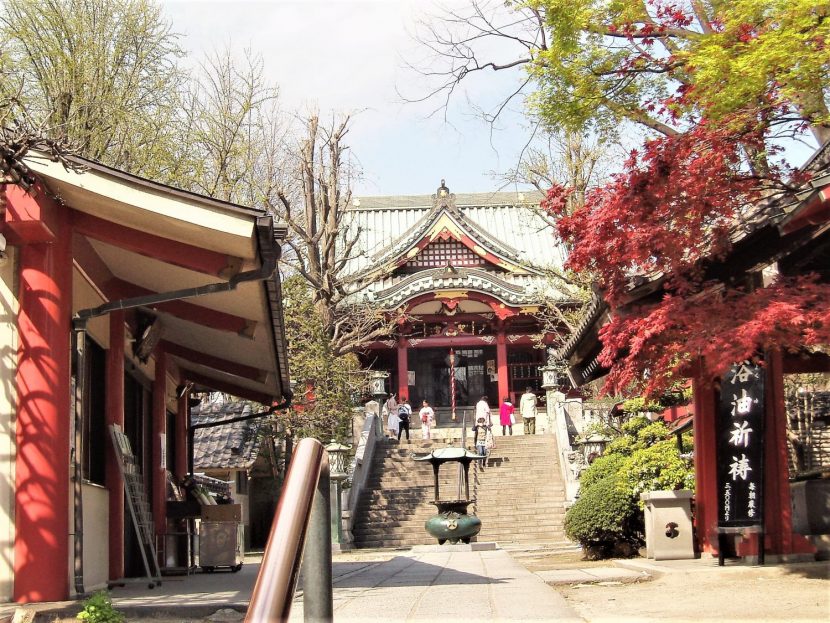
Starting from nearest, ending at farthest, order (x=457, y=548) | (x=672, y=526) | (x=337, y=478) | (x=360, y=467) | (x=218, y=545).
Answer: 1. (x=218, y=545)
2. (x=672, y=526)
3. (x=457, y=548)
4. (x=337, y=478)
5. (x=360, y=467)

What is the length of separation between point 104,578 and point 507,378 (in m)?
28.3

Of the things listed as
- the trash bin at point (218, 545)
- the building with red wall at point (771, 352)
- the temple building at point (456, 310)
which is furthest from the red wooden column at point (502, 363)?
the trash bin at point (218, 545)

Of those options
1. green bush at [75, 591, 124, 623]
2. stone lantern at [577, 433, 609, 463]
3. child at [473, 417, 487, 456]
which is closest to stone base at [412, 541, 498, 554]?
stone lantern at [577, 433, 609, 463]

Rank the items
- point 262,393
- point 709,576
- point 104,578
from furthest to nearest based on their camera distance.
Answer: point 262,393, point 709,576, point 104,578

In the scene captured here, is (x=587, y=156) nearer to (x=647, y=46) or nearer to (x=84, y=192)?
(x=647, y=46)

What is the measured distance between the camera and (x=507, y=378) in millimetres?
37031

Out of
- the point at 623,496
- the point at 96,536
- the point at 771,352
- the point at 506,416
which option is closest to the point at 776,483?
the point at 771,352

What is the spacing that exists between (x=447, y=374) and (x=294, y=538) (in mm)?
36955

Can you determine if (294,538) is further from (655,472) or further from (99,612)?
(655,472)

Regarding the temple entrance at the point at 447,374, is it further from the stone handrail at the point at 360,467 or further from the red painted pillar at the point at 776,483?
the red painted pillar at the point at 776,483

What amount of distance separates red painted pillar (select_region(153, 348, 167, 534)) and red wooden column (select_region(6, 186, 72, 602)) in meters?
5.11

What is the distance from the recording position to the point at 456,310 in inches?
1455

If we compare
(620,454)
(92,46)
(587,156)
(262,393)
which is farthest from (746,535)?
(587,156)

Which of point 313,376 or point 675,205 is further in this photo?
point 313,376
